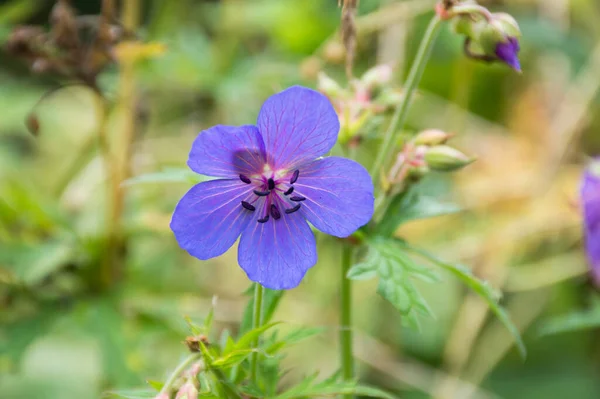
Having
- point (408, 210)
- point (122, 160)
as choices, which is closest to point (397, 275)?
point (408, 210)

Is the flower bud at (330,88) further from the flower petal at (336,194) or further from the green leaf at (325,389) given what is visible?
the green leaf at (325,389)

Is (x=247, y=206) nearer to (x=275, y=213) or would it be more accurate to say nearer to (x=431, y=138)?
(x=275, y=213)

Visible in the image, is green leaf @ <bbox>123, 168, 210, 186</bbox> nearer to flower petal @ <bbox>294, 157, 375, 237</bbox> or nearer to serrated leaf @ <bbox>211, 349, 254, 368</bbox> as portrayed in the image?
flower petal @ <bbox>294, 157, 375, 237</bbox>

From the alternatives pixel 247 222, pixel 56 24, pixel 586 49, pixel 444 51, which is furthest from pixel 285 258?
pixel 586 49

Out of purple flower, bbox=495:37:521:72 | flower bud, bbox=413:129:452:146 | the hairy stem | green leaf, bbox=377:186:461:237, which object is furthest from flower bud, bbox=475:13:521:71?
the hairy stem

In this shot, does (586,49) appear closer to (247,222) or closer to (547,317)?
(547,317)

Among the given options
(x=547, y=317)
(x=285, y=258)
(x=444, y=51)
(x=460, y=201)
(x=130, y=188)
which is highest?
(x=285, y=258)
